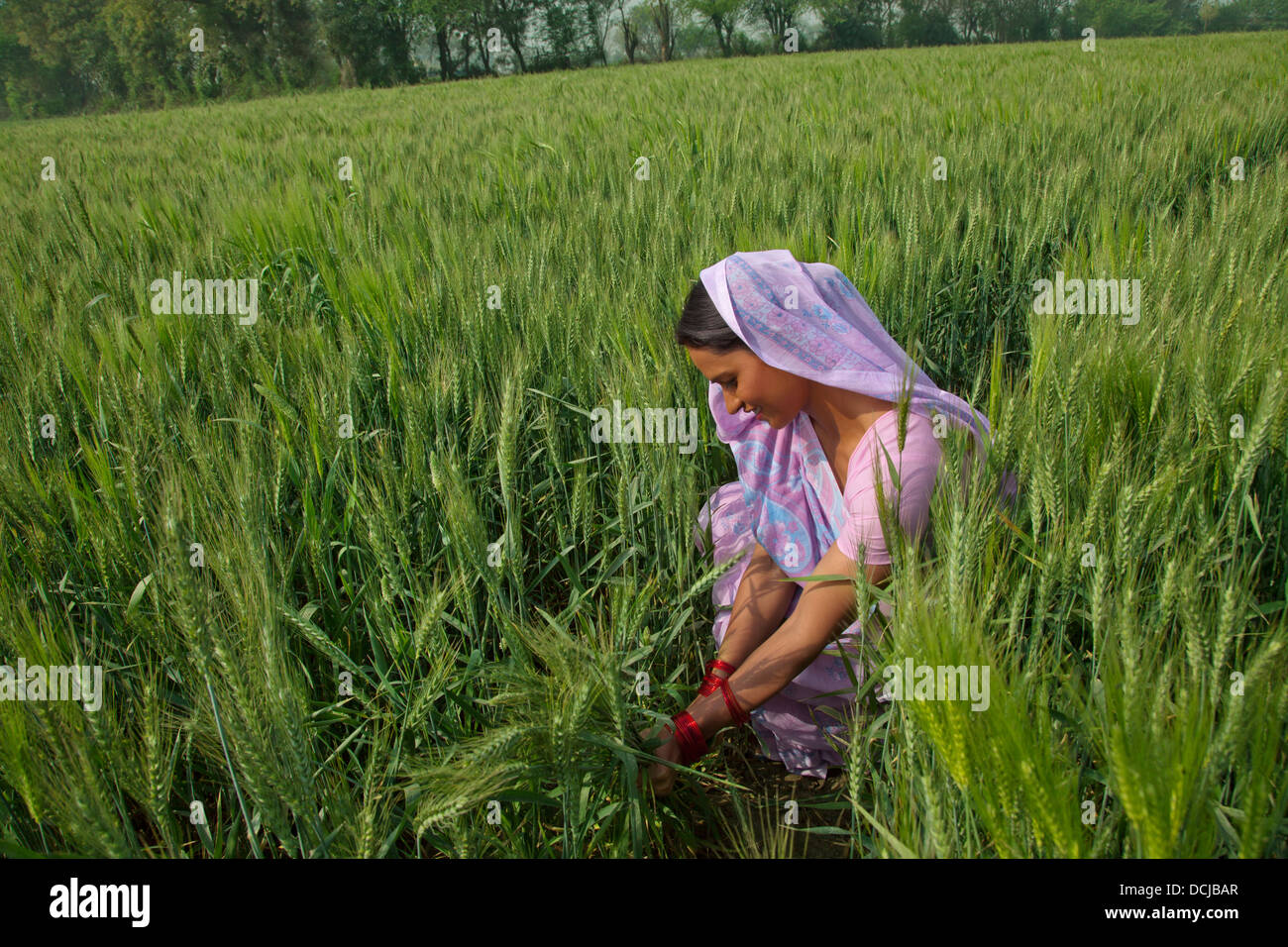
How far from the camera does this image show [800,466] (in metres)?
1.75

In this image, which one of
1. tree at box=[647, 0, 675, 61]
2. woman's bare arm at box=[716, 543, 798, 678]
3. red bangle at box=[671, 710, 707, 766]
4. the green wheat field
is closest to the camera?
the green wheat field

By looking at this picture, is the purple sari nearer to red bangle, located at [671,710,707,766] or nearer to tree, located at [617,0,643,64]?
red bangle, located at [671,710,707,766]

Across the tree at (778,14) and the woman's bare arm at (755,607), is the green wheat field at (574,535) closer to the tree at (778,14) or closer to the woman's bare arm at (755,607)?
the woman's bare arm at (755,607)

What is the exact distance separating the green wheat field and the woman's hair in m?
0.13

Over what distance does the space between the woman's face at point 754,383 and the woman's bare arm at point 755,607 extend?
363mm

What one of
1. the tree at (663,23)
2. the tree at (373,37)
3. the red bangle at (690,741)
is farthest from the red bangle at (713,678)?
the tree at (663,23)

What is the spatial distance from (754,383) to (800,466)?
0.32 metres

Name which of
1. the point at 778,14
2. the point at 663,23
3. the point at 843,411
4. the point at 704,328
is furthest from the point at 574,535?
the point at 778,14

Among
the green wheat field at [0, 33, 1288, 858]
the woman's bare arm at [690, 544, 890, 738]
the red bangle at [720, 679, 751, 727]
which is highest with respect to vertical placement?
the green wheat field at [0, 33, 1288, 858]

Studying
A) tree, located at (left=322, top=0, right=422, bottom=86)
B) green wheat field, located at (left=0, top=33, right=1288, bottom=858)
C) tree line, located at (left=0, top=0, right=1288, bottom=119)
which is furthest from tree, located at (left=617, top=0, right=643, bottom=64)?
green wheat field, located at (left=0, top=33, right=1288, bottom=858)

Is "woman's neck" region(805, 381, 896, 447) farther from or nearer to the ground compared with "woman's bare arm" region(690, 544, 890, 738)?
farther from the ground

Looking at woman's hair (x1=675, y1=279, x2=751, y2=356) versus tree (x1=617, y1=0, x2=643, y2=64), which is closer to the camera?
woman's hair (x1=675, y1=279, x2=751, y2=356)

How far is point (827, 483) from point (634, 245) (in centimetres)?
133

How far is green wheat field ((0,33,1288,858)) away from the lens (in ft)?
2.84
